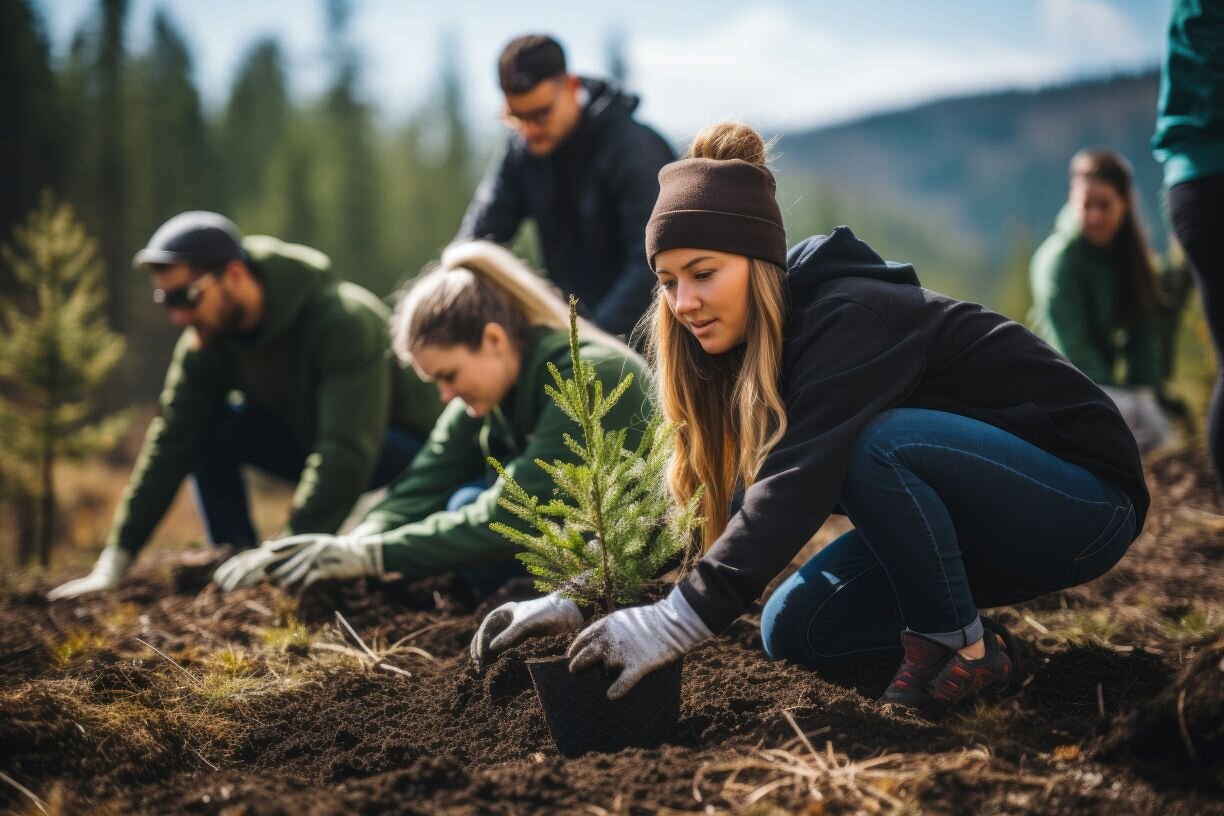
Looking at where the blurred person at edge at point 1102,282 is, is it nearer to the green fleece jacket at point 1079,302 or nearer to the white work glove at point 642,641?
the green fleece jacket at point 1079,302

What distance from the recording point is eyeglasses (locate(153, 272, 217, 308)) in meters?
4.65

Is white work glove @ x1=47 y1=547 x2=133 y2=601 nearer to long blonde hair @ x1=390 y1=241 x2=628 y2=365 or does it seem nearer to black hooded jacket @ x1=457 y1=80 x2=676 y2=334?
long blonde hair @ x1=390 y1=241 x2=628 y2=365

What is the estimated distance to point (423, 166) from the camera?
53281mm

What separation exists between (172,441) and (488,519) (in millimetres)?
2501

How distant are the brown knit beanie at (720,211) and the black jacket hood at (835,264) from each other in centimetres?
9

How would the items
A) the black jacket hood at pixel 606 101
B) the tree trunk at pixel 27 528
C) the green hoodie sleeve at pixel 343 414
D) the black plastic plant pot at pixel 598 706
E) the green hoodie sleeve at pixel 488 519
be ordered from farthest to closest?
the tree trunk at pixel 27 528, the black jacket hood at pixel 606 101, the green hoodie sleeve at pixel 343 414, the green hoodie sleeve at pixel 488 519, the black plastic plant pot at pixel 598 706

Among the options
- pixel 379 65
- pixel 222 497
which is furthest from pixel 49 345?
pixel 379 65

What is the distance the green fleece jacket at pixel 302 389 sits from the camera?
459 centimetres

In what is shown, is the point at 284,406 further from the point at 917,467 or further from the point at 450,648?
the point at 917,467

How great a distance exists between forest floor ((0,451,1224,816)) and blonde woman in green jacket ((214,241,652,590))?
203mm

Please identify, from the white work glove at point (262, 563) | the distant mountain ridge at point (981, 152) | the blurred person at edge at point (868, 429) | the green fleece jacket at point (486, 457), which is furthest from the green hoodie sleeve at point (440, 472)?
the distant mountain ridge at point (981, 152)

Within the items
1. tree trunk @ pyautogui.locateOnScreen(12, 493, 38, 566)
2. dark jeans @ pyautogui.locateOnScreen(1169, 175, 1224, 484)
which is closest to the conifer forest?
dark jeans @ pyautogui.locateOnScreen(1169, 175, 1224, 484)

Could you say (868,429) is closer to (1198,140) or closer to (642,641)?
(642,641)

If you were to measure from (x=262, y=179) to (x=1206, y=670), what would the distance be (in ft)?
145
